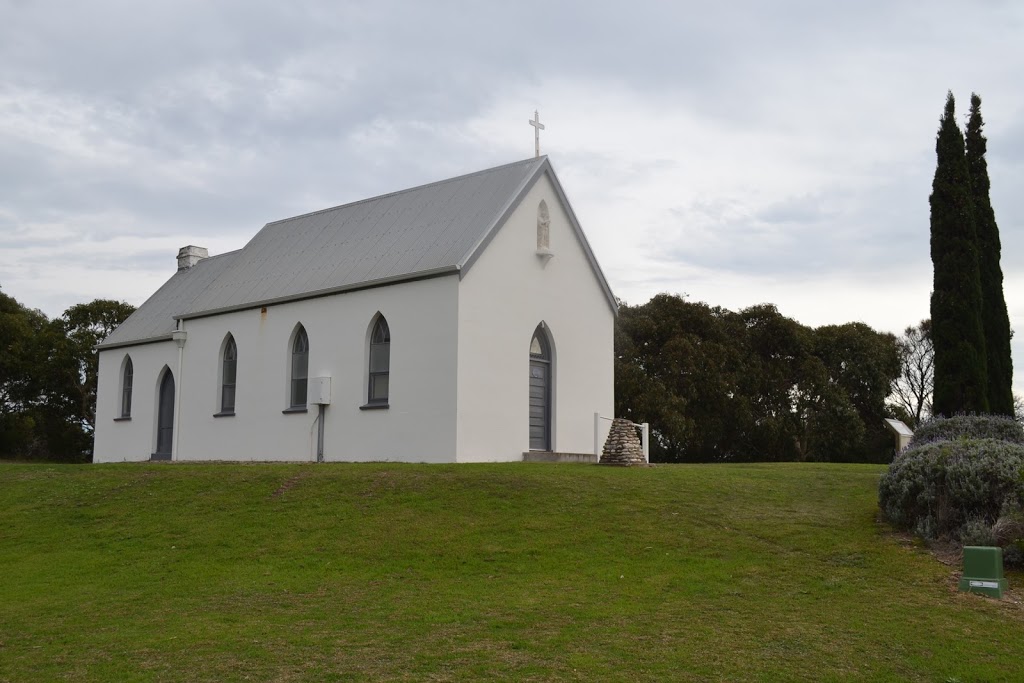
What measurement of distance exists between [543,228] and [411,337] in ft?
15.6

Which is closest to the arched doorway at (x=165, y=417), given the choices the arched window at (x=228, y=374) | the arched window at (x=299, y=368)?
the arched window at (x=228, y=374)

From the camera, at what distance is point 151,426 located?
111 ft

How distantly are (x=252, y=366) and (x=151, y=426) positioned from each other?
6.81 meters

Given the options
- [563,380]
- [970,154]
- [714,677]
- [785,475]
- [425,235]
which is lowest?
[714,677]

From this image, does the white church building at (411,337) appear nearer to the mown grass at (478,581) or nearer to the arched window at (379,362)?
the arched window at (379,362)

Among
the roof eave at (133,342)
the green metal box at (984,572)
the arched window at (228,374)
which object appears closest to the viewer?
the green metal box at (984,572)

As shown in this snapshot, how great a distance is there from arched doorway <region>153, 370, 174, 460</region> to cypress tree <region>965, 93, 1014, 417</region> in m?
24.7

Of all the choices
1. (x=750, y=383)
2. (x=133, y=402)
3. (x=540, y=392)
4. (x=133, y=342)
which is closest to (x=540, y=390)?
(x=540, y=392)

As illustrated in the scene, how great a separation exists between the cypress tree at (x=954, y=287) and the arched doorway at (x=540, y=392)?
A: 9.52 meters

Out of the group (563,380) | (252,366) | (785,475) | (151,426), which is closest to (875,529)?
(785,475)

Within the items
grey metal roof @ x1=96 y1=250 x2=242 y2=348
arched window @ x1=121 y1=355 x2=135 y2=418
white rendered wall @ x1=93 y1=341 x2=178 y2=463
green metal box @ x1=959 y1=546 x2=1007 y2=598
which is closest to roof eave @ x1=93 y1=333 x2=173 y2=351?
grey metal roof @ x1=96 y1=250 x2=242 y2=348

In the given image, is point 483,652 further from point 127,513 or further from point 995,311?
point 995,311

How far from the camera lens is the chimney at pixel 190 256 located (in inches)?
1587

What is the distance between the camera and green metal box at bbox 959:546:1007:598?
42.7ft
